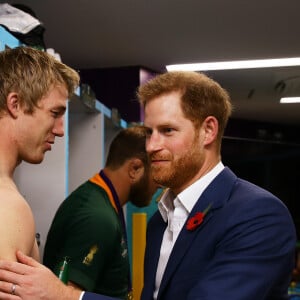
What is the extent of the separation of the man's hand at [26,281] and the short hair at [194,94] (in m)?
0.70

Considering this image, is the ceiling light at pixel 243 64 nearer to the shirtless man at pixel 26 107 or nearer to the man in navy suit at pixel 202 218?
the man in navy suit at pixel 202 218

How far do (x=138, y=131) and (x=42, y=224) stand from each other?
77 centimetres

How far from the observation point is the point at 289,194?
7.69 m

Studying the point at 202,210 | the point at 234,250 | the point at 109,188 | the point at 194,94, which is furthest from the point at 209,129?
the point at 109,188

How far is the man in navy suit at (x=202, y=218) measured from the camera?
1373 mm

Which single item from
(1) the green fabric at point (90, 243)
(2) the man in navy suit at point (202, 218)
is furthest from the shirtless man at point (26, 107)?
(1) the green fabric at point (90, 243)

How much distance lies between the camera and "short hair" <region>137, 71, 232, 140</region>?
167 cm

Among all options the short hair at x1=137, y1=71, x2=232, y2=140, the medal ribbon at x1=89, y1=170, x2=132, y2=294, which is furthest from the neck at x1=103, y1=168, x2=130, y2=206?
the short hair at x1=137, y1=71, x2=232, y2=140

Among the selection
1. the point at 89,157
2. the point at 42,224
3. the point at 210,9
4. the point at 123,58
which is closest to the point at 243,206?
the point at 42,224

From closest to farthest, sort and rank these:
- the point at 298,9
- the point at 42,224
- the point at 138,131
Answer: the point at 42,224 → the point at 138,131 → the point at 298,9

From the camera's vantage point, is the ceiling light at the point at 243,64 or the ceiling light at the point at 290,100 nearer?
the ceiling light at the point at 243,64

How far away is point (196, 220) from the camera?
60.6 inches

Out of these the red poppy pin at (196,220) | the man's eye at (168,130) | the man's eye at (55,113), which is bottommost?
the red poppy pin at (196,220)

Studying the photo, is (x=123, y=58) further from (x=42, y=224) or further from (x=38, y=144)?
(x=38, y=144)
